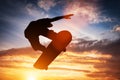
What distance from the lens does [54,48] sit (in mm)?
14477

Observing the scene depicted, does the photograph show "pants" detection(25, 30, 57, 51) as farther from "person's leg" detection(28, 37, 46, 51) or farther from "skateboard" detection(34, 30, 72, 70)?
"skateboard" detection(34, 30, 72, 70)

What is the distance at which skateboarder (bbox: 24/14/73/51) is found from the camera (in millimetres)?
13242

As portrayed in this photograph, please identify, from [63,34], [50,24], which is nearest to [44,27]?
[50,24]

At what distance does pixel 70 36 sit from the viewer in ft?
46.1

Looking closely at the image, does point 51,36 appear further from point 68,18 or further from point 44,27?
point 68,18

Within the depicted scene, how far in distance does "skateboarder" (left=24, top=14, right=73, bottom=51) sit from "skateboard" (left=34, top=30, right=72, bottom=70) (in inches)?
15.1

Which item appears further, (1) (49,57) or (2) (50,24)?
(1) (49,57)

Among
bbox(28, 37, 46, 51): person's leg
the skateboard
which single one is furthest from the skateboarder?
the skateboard

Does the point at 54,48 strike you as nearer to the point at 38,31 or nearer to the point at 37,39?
the point at 37,39

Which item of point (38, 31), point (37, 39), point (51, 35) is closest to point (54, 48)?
point (51, 35)

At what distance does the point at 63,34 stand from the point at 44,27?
1276 millimetres

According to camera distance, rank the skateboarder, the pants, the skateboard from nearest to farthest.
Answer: the skateboarder
the pants
the skateboard

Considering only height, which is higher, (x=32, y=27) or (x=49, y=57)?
(x=32, y=27)

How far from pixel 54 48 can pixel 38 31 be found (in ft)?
5.39
